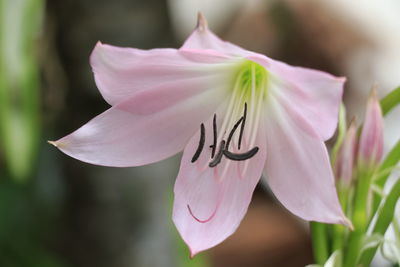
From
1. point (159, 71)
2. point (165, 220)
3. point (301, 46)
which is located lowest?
point (165, 220)

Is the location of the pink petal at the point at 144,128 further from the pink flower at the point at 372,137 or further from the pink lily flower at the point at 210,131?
the pink flower at the point at 372,137

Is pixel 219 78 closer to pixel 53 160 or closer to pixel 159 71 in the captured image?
pixel 159 71

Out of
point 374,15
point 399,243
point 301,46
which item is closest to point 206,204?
point 399,243

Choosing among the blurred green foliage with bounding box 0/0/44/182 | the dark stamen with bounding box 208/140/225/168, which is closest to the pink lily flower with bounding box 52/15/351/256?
the dark stamen with bounding box 208/140/225/168

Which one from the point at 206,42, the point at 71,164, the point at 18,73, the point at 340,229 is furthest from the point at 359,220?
the point at 71,164

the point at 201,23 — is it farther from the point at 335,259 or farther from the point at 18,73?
the point at 18,73

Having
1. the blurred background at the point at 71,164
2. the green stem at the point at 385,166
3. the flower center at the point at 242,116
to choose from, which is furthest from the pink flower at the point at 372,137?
the blurred background at the point at 71,164

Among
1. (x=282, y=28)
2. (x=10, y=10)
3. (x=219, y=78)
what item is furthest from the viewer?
(x=282, y=28)

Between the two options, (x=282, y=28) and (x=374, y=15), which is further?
(x=374, y=15)
